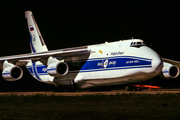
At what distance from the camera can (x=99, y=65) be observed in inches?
726

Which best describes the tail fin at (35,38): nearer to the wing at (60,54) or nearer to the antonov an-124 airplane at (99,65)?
the antonov an-124 airplane at (99,65)

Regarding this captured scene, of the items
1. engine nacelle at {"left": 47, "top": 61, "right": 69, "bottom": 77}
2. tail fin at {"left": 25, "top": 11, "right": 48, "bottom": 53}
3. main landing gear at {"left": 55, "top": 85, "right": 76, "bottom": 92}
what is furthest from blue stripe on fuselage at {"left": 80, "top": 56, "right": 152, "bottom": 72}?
tail fin at {"left": 25, "top": 11, "right": 48, "bottom": 53}

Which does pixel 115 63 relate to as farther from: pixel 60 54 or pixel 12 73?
pixel 12 73

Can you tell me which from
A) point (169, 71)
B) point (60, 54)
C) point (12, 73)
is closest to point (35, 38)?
point (12, 73)

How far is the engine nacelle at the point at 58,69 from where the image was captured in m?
18.7

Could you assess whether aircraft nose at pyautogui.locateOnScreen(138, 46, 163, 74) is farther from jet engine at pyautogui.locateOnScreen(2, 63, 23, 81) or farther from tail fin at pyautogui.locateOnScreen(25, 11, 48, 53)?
tail fin at pyautogui.locateOnScreen(25, 11, 48, 53)

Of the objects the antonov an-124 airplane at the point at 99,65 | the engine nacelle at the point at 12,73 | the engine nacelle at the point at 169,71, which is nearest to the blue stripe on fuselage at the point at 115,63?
the antonov an-124 airplane at the point at 99,65

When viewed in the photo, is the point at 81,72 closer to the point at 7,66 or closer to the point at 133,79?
the point at 133,79

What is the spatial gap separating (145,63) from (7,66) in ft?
37.0

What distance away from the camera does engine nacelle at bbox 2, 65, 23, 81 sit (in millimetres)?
21234

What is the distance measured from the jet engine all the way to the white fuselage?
441cm

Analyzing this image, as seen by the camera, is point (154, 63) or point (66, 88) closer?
point (154, 63)

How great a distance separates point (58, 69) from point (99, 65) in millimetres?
3075
